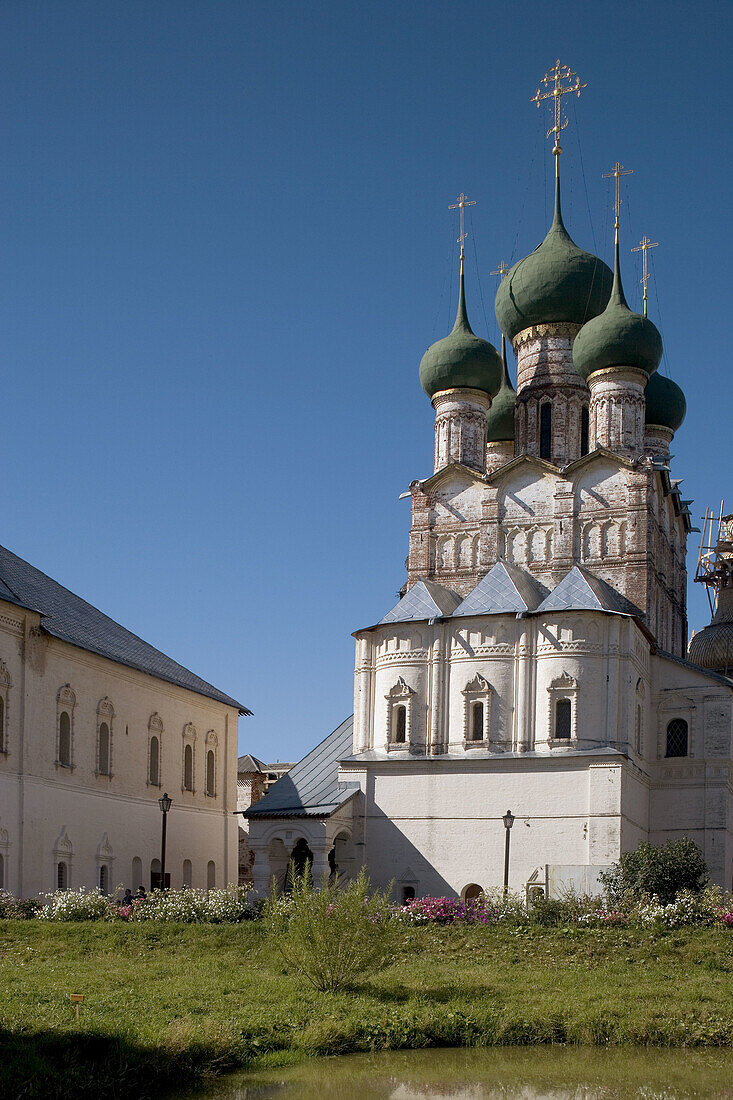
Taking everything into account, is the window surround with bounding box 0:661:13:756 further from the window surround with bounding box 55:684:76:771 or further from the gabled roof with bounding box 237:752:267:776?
the gabled roof with bounding box 237:752:267:776

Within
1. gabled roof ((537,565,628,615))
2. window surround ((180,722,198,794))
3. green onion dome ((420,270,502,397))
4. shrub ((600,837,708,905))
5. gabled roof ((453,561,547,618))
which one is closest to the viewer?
shrub ((600,837,708,905))

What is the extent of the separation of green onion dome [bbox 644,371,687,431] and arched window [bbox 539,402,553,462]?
13.7ft

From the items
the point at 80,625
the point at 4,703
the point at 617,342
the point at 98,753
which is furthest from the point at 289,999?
the point at 617,342

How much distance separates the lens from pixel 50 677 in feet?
87.4

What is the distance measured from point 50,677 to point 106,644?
2986mm

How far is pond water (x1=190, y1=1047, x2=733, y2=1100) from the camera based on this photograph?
12453mm

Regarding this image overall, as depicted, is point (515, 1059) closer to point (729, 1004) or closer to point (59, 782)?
point (729, 1004)

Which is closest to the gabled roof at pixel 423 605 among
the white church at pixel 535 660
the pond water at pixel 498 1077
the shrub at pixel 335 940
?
the white church at pixel 535 660

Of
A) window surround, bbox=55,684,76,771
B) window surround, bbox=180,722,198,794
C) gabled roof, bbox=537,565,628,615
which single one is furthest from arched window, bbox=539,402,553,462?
window surround, bbox=55,684,76,771

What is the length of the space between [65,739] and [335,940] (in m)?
12.7

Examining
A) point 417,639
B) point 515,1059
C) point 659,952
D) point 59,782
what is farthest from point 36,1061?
point 417,639

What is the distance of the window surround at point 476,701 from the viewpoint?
90.1 feet

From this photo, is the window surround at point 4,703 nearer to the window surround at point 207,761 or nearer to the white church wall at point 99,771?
the white church wall at point 99,771

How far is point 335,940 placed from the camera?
16.1 metres
